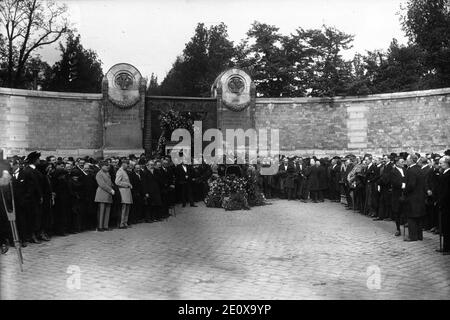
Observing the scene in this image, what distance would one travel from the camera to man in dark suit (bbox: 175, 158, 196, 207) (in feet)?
58.9

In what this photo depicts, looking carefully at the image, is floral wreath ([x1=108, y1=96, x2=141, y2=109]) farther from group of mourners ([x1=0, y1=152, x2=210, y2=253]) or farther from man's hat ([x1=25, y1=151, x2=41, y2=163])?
man's hat ([x1=25, y1=151, x2=41, y2=163])

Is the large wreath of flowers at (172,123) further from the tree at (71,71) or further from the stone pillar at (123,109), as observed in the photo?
the tree at (71,71)

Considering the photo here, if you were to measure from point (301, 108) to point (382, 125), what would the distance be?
15.3 ft

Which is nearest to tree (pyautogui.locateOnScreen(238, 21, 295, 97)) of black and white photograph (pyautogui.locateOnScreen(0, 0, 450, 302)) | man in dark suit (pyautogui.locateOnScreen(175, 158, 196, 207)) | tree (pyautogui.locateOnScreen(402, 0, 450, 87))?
black and white photograph (pyautogui.locateOnScreen(0, 0, 450, 302))

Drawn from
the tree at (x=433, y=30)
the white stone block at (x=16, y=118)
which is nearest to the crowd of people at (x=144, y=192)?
the white stone block at (x=16, y=118)

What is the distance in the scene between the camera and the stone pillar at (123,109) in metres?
24.5

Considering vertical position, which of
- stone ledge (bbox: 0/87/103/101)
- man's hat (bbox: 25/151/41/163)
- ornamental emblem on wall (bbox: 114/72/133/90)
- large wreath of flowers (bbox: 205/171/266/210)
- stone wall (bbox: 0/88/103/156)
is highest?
ornamental emblem on wall (bbox: 114/72/133/90)

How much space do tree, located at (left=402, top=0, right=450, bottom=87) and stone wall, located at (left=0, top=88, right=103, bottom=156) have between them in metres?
22.0

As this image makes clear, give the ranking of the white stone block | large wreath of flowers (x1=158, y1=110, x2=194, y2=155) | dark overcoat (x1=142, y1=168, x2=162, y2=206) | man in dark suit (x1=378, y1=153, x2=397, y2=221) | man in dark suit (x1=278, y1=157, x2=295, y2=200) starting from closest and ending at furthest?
man in dark suit (x1=378, y1=153, x2=397, y2=221), dark overcoat (x1=142, y1=168, x2=162, y2=206), man in dark suit (x1=278, y1=157, x2=295, y2=200), the white stone block, large wreath of flowers (x1=158, y1=110, x2=194, y2=155)

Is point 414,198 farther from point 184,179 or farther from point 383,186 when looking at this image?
point 184,179

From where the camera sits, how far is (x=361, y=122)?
87.5 ft

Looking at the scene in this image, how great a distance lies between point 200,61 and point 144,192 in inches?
1603

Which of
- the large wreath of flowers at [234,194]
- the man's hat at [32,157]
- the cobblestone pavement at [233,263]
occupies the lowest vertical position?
the cobblestone pavement at [233,263]

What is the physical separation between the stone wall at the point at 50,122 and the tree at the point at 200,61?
2141 centimetres
